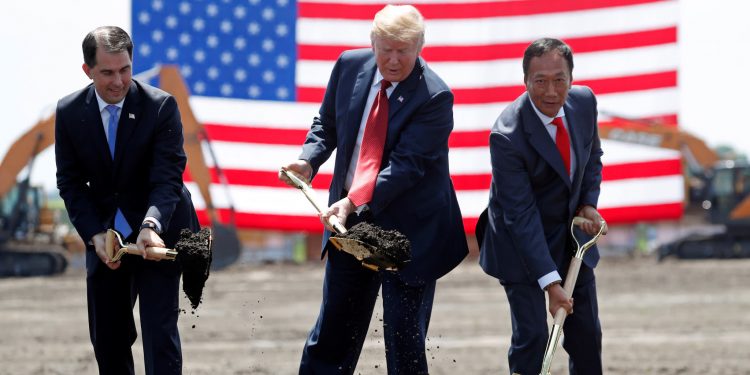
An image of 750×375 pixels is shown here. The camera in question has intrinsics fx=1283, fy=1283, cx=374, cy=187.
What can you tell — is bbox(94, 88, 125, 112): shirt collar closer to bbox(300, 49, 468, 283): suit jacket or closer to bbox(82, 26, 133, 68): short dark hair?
bbox(82, 26, 133, 68): short dark hair

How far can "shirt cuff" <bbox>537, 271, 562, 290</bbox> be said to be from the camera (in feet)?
17.0

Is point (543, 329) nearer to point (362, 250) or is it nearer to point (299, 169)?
point (362, 250)

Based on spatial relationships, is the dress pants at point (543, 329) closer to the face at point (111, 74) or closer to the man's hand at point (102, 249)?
the man's hand at point (102, 249)

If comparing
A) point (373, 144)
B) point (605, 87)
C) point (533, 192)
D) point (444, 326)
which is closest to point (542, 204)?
point (533, 192)

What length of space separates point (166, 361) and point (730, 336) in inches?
305

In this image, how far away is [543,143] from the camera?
17.4 ft

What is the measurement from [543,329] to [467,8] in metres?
21.6

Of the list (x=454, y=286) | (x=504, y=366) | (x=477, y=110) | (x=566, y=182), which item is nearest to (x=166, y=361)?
(x=566, y=182)

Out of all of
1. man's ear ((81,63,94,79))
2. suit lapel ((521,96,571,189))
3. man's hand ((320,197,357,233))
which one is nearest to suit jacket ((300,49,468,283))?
man's hand ((320,197,357,233))

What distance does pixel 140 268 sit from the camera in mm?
5270

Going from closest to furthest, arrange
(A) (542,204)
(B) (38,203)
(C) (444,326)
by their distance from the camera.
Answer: (A) (542,204)
(C) (444,326)
(B) (38,203)

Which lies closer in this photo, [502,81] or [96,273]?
[96,273]

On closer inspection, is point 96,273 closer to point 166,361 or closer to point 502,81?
point 166,361

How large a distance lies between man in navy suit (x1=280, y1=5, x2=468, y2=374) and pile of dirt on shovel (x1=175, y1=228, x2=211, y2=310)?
48cm
